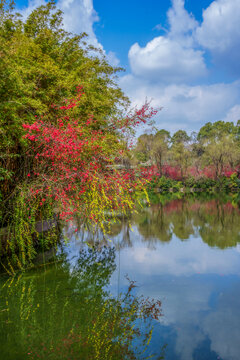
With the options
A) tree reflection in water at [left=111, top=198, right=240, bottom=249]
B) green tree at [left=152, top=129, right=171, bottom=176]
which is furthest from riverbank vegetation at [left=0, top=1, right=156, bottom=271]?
green tree at [left=152, top=129, right=171, bottom=176]

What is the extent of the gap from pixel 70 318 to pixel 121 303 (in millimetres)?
881

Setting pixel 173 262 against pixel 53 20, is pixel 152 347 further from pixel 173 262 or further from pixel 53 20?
pixel 53 20

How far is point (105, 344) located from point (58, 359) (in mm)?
559

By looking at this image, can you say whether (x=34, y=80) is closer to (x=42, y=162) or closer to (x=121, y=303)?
(x=42, y=162)

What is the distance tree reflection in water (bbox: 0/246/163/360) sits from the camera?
3164mm

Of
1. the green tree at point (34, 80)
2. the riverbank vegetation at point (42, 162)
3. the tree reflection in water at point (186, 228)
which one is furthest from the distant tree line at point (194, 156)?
the riverbank vegetation at point (42, 162)

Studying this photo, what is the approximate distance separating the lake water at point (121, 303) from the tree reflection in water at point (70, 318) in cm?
1

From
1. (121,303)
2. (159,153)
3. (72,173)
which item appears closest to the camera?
(121,303)

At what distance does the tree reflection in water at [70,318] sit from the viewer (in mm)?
3164

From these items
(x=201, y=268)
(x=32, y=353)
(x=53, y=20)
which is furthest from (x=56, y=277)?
(x=53, y=20)

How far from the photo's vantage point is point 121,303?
436 centimetres

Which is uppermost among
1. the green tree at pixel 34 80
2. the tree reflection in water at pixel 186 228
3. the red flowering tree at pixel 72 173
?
the green tree at pixel 34 80

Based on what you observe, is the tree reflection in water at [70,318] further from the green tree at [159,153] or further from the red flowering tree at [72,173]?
the green tree at [159,153]

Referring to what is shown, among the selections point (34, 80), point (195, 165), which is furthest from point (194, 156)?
point (34, 80)
